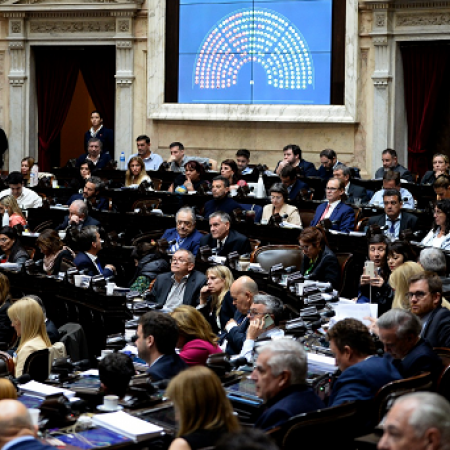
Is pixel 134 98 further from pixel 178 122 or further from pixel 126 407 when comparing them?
pixel 126 407

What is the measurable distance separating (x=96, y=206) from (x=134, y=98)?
397 centimetres

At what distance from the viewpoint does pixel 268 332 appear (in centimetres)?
523

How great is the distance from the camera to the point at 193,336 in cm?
509

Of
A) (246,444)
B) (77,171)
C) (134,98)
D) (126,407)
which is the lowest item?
(126,407)

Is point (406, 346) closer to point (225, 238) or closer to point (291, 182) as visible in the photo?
point (225, 238)

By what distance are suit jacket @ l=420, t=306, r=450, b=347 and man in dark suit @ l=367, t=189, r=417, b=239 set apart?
3323mm

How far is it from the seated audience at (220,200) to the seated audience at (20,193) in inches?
88.5

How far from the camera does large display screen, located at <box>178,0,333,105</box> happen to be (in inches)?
501

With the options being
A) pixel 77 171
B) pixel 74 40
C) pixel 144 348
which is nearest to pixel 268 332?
pixel 144 348

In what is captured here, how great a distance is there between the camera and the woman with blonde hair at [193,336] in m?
4.97

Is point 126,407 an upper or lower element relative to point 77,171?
lower

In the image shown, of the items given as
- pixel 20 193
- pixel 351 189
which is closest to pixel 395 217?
pixel 351 189

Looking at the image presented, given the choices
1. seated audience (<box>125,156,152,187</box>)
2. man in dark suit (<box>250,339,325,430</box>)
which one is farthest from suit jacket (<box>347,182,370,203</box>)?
man in dark suit (<box>250,339,325,430</box>)

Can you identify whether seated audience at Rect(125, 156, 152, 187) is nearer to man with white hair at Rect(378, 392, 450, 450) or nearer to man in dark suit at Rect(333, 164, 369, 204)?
man in dark suit at Rect(333, 164, 369, 204)
